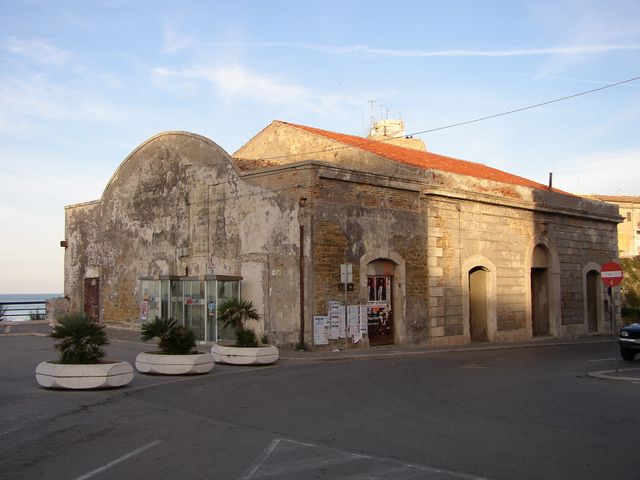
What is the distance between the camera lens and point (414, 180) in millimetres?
24641

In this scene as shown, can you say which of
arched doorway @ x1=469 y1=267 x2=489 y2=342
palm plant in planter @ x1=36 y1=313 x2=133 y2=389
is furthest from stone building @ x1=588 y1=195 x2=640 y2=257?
palm plant in planter @ x1=36 y1=313 x2=133 y2=389

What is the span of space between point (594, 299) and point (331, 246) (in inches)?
764

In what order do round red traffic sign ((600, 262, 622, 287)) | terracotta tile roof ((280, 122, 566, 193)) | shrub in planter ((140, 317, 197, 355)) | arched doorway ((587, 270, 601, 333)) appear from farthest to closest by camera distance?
arched doorway ((587, 270, 601, 333)) → terracotta tile roof ((280, 122, 566, 193)) → round red traffic sign ((600, 262, 622, 287)) → shrub in planter ((140, 317, 197, 355))

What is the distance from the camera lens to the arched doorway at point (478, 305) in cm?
2805

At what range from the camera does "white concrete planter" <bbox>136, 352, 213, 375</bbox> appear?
15.0 meters

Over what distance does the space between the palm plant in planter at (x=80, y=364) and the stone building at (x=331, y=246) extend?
354 inches

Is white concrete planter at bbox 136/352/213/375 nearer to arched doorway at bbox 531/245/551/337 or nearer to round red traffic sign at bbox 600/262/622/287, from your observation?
round red traffic sign at bbox 600/262/622/287

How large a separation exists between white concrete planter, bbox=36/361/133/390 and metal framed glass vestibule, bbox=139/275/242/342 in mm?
9196

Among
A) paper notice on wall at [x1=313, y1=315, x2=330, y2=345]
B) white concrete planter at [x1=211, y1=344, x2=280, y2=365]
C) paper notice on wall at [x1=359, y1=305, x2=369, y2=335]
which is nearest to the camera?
white concrete planter at [x1=211, y1=344, x2=280, y2=365]

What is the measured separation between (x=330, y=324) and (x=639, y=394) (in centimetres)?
1055

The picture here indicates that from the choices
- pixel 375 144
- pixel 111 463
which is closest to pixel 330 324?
pixel 375 144

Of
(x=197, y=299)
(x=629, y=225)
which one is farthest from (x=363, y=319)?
(x=629, y=225)

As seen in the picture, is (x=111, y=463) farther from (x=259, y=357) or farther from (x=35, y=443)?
(x=259, y=357)

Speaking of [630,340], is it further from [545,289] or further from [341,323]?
[545,289]
